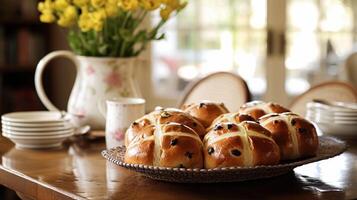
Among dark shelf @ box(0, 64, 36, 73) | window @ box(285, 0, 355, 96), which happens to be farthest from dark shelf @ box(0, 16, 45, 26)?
window @ box(285, 0, 355, 96)

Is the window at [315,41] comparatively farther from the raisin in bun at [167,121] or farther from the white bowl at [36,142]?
the raisin in bun at [167,121]

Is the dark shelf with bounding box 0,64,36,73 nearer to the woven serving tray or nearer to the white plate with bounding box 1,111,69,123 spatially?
the white plate with bounding box 1,111,69,123

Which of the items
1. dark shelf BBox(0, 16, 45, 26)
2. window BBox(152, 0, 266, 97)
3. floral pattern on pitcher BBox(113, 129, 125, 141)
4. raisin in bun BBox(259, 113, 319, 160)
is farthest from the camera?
dark shelf BBox(0, 16, 45, 26)

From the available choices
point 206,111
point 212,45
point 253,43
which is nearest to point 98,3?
point 206,111

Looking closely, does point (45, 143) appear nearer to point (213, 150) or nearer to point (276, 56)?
point (213, 150)

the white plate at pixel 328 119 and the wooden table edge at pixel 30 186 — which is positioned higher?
the white plate at pixel 328 119

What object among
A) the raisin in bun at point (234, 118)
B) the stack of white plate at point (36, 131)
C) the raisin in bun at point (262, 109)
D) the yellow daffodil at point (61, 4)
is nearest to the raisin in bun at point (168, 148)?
the raisin in bun at point (234, 118)
